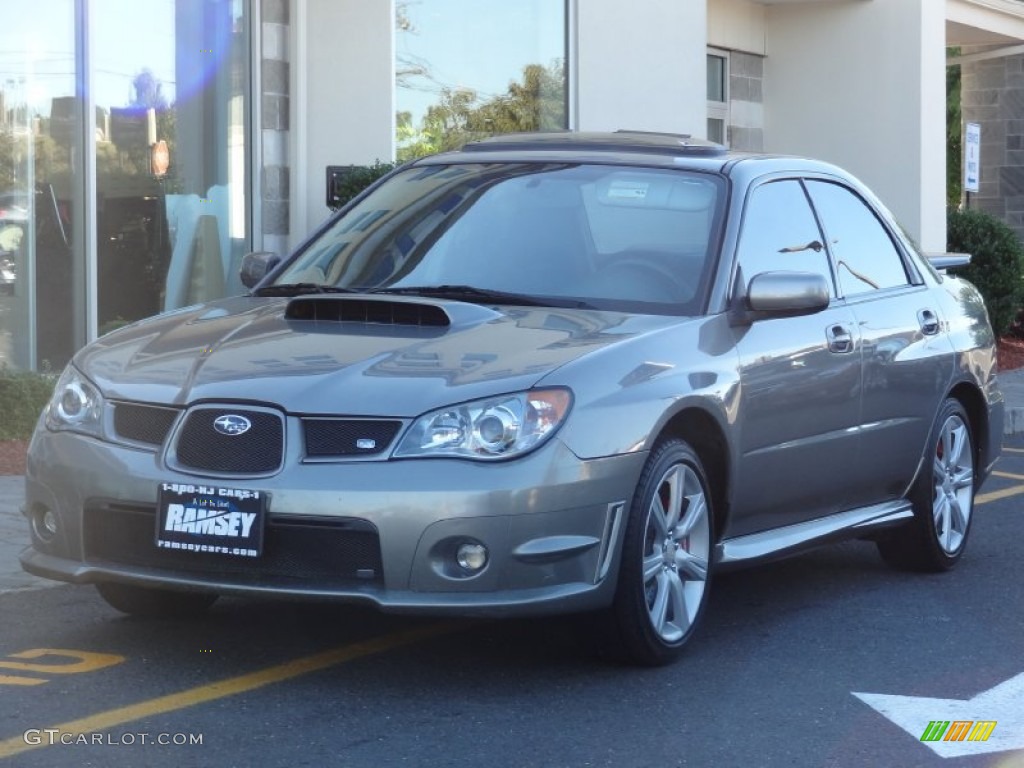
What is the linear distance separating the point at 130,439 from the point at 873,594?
311cm

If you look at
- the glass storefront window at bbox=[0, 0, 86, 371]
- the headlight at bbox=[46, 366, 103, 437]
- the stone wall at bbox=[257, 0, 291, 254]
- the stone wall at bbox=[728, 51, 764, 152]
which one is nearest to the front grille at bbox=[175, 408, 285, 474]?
the headlight at bbox=[46, 366, 103, 437]

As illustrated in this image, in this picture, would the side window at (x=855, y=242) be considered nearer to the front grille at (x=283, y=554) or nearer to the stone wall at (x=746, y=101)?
the front grille at (x=283, y=554)

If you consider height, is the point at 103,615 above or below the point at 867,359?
below

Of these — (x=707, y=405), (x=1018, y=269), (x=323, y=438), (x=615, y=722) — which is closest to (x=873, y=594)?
(x=707, y=405)

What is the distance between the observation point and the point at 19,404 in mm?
10555

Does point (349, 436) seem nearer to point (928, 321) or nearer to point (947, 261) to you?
point (928, 321)

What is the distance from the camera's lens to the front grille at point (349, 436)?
508 centimetres

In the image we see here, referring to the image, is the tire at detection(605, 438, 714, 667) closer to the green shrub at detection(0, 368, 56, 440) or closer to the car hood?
the car hood

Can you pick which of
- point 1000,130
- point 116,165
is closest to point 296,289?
point 116,165

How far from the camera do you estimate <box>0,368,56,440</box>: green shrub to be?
10.5 meters

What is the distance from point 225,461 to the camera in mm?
5172

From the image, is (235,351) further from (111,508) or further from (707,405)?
(707,405)

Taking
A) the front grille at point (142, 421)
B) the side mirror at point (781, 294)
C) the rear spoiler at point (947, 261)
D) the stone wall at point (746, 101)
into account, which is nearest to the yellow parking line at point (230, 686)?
the front grille at point (142, 421)

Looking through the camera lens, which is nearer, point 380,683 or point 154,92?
point 380,683
